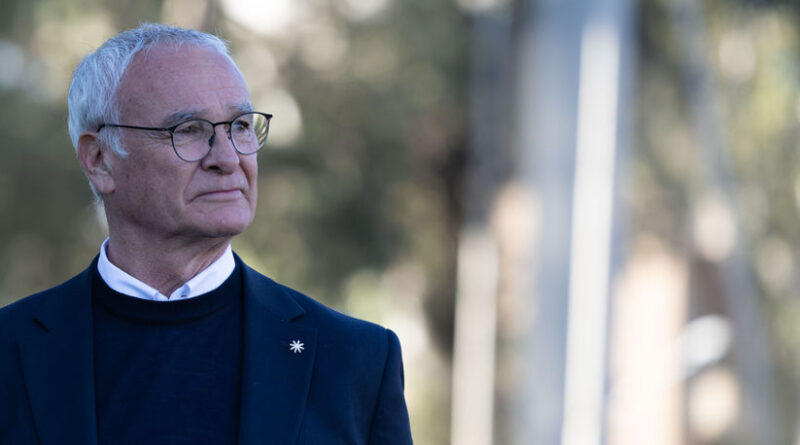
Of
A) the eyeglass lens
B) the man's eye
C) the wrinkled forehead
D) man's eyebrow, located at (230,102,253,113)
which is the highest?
the wrinkled forehead

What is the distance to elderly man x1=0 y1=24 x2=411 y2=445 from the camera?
6.92 ft

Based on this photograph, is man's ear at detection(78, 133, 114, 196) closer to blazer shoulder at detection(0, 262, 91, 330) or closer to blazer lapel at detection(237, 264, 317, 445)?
blazer shoulder at detection(0, 262, 91, 330)

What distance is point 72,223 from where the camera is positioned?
911 centimetres

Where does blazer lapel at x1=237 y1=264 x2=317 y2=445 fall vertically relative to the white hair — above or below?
below

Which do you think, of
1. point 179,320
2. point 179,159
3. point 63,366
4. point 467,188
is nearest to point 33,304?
point 63,366

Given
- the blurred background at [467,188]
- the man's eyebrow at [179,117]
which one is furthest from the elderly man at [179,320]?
the blurred background at [467,188]

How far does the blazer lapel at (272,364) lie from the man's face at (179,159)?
16 centimetres

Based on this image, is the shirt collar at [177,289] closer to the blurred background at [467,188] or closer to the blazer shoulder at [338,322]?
the blazer shoulder at [338,322]

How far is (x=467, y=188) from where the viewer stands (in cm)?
1150

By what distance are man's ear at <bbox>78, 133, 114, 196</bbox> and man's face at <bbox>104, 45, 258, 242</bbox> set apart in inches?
2.1

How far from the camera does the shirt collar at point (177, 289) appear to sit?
223 cm

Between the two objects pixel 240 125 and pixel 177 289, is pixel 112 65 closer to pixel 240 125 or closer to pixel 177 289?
pixel 240 125

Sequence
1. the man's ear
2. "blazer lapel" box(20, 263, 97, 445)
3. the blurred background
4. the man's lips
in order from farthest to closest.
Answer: the blurred background → the man's ear → the man's lips → "blazer lapel" box(20, 263, 97, 445)

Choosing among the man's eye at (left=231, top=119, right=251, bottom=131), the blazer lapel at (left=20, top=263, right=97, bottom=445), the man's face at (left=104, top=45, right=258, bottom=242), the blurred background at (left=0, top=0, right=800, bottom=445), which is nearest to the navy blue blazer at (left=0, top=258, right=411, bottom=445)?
the blazer lapel at (left=20, top=263, right=97, bottom=445)
